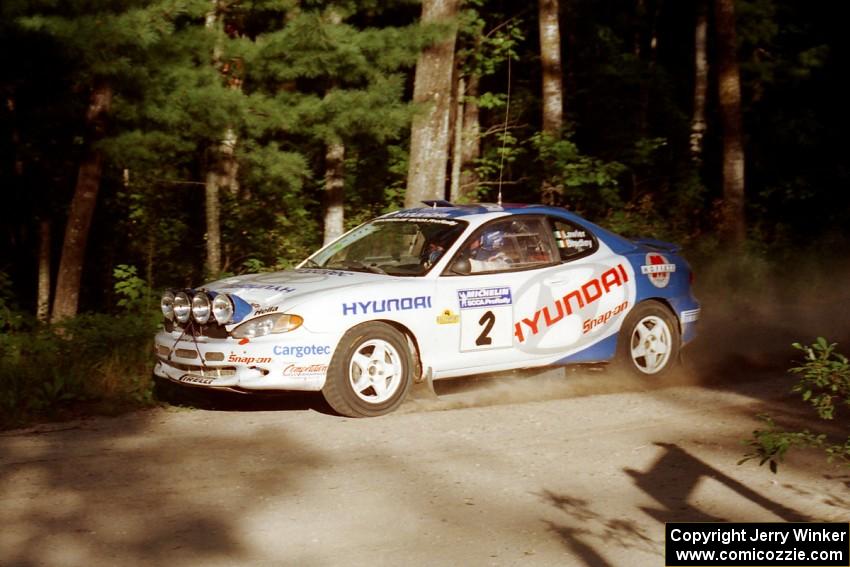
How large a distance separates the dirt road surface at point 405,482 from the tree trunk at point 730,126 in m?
10.4

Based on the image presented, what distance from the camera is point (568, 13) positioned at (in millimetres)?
26547

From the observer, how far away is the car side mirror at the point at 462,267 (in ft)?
31.0

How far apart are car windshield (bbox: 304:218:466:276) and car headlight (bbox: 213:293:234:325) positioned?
1318mm

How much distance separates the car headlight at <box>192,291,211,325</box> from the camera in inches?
346

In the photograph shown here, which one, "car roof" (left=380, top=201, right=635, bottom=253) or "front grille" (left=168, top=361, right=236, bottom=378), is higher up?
"car roof" (left=380, top=201, right=635, bottom=253)

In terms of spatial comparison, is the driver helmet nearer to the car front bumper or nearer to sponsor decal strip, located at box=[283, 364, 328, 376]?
the car front bumper

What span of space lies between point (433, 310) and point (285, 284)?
1.19 m

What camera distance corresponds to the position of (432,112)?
49.8 ft

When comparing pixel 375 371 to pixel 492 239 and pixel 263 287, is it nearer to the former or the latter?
pixel 263 287

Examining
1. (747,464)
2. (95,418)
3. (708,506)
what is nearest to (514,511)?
(708,506)

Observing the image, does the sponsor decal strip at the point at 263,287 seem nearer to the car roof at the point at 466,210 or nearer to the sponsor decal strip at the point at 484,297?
the sponsor decal strip at the point at 484,297

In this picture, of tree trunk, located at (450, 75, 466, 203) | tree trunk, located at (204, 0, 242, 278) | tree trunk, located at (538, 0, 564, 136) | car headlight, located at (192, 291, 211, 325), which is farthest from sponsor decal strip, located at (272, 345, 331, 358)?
tree trunk, located at (450, 75, 466, 203)

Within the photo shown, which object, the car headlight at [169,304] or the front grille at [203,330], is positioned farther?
the car headlight at [169,304]

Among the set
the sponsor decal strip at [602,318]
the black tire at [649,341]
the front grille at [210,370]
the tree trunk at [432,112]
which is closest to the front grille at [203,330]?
the front grille at [210,370]
